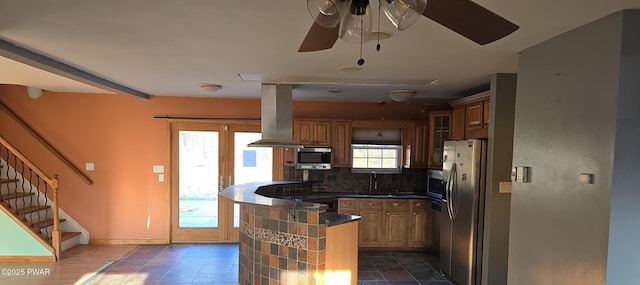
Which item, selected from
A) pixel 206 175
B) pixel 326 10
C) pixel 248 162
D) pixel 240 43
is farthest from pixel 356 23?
pixel 206 175

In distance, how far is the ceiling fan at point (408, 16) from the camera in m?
1.24

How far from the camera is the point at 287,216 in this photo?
10.1 ft

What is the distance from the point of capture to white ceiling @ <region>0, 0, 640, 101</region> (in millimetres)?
1776

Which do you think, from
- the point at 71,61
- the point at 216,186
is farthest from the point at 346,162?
the point at 71,61

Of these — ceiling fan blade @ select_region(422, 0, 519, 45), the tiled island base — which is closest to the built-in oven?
the tiled island base

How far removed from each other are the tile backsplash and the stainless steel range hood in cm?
162

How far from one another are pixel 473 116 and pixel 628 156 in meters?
2.36

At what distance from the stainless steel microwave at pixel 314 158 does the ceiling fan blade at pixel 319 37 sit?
361 cm

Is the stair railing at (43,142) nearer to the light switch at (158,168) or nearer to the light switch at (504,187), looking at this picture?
the light switch at (158,168)

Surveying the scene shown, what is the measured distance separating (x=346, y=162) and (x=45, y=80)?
419 centimetres

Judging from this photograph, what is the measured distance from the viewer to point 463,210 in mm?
3787

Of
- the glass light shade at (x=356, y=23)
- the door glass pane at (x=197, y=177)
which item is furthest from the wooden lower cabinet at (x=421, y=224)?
the glass light shade at (x=356, y=23)

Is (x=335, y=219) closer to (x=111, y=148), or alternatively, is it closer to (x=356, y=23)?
(x=356, y=23)

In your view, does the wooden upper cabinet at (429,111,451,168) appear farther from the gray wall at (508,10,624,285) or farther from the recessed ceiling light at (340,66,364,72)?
the gray wall at (508,10,624,285)
